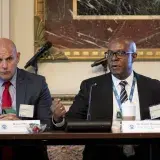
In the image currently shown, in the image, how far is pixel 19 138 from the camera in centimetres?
238

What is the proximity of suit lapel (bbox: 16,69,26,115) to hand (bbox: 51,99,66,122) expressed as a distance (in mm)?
554

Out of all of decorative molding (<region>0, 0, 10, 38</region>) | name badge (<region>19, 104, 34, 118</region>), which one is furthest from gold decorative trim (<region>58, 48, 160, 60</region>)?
name badge (<region>19, 104, 34, 118</region>)

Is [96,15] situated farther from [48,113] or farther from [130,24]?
[48,113]

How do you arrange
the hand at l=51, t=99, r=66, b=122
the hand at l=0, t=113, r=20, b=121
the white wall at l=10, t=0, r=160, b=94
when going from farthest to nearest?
the white wall at l=10, t=0, r=160, b=94, the hand at l=0, t=113, r=20, b=121, the hand at l=51, t=99, r=66, b=122

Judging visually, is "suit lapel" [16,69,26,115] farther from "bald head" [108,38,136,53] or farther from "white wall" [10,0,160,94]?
"white wall" [10,0,160,94]

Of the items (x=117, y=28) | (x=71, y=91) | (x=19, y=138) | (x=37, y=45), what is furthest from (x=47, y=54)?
(x=19, y=138)

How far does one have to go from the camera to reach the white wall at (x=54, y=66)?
Answer: 4488 mm

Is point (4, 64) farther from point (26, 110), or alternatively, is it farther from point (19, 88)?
point (26, 110)

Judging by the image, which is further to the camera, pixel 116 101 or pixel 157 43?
pixel 157 43

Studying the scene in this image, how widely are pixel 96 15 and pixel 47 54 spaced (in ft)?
2.07

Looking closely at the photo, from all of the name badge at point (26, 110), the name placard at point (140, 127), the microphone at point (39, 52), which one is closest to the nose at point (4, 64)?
the name badge at point (26, 110)

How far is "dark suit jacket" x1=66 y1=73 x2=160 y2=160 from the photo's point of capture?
3425mm

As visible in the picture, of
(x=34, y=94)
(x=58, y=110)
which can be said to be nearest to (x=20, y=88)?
(x=34, y=94)

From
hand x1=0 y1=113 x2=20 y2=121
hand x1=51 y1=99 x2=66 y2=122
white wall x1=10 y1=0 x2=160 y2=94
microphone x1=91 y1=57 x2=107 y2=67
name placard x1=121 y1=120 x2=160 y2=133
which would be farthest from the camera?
white wall x1=10 y1=0 x2=160 y2=94
